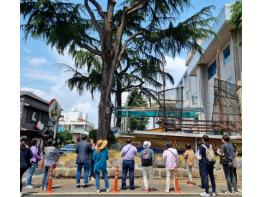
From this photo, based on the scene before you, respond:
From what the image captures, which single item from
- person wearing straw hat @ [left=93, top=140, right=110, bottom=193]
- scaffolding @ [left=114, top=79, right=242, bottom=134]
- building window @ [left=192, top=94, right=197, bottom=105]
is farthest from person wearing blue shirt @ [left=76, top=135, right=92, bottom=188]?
building window @ [left=192, top=94, right=197, bottom=105]

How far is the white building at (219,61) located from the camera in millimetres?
25891

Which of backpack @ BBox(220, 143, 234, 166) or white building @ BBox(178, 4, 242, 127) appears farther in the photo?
white building @ BBox(178, 4, 242, 127)

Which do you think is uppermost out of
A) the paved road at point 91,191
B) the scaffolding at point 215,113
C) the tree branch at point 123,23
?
the tree branch at point 123,23

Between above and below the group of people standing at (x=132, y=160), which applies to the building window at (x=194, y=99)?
above

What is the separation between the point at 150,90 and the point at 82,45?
10050mm

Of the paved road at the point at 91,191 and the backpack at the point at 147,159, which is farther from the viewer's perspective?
the backpack at the point at 147,159

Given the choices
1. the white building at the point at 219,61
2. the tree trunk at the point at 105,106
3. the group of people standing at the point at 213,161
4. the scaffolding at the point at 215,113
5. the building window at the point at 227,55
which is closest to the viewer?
the group of people standing at the point at 213,161

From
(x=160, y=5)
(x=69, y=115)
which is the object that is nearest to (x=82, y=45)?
(x=160, y=5)

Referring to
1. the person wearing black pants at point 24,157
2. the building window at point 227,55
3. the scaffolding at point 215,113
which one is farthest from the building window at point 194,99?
the person wearing black pants at point 24,157

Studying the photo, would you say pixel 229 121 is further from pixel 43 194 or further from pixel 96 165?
pixel 43 194

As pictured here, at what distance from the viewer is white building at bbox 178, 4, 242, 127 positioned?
2589 cm

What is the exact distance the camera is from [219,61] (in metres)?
31.0

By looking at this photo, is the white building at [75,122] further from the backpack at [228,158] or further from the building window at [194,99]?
the backpack at [228,158]

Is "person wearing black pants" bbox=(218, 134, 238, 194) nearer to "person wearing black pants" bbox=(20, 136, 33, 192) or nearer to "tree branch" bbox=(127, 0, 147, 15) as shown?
"person wearing black pants" bbox=(20, 136, 33, 192)
